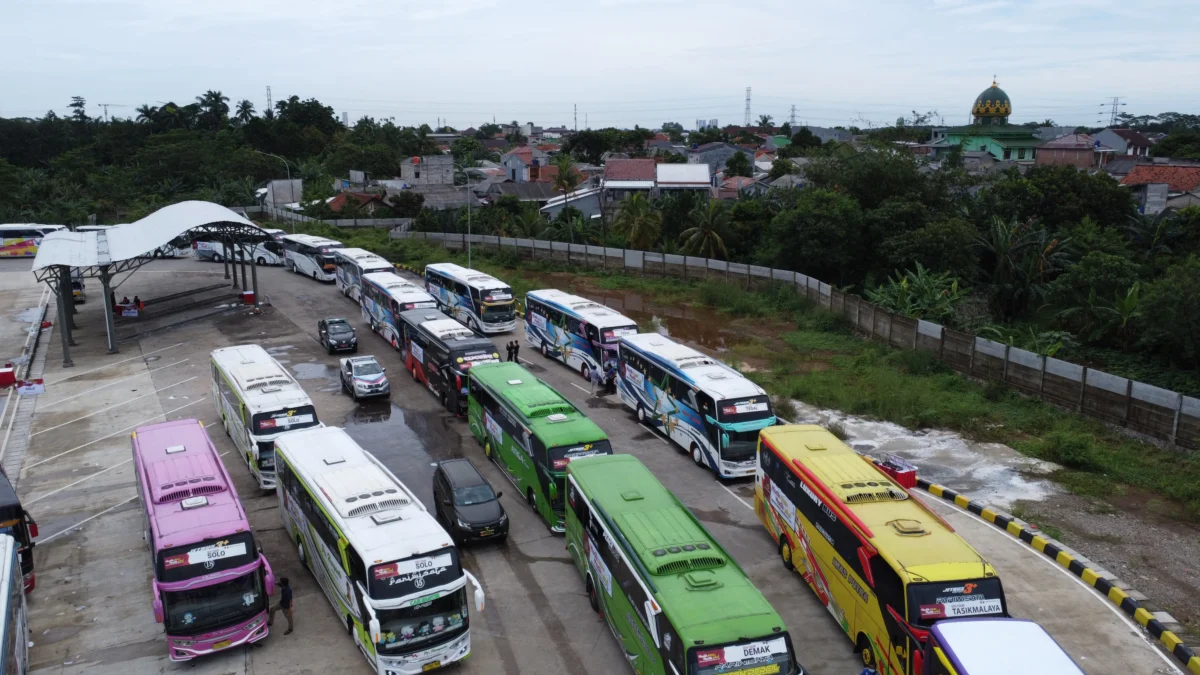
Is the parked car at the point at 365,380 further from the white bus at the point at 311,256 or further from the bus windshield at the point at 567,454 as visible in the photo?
the white bus at the point at 311,256

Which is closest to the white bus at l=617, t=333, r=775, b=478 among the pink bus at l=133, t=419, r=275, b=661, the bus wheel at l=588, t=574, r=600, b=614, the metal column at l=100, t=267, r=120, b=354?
the bus wheel at l=588, t=574, r=600, b=614

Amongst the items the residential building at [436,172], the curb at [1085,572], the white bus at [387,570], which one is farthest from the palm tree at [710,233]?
the residential building at [436,172]

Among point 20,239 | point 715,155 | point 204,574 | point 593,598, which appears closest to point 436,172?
point 20,239

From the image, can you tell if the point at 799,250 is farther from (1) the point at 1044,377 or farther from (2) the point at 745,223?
(1) the point at 1044,377

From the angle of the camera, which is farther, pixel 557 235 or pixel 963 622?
pixel 557 235

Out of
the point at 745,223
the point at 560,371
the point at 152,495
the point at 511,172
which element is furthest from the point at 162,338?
the point at 511,172

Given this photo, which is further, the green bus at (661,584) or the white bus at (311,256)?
the white bus at (311,256)

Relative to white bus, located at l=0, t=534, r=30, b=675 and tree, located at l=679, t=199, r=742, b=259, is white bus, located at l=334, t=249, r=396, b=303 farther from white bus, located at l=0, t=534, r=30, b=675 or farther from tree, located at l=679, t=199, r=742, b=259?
white bus, located at l=0, t=534, r=30, b=675
